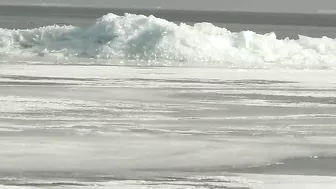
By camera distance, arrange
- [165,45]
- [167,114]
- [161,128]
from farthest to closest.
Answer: [165,45], [167,114], [161,128]

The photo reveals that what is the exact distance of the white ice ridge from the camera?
14.5 meters

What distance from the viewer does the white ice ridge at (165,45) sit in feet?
47.6

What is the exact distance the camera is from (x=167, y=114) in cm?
802

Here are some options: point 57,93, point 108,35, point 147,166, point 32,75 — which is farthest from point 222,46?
point 147,166

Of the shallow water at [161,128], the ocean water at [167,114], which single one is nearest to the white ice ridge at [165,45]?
the ocean water at [167,114]

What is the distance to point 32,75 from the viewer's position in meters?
10.9

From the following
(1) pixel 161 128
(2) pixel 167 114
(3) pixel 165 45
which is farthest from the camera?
(3) pixel 165 45

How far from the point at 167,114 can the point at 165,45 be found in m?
6.74

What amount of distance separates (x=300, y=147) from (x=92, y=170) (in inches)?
91.4

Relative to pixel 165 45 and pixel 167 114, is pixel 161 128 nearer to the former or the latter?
pixel 167 114

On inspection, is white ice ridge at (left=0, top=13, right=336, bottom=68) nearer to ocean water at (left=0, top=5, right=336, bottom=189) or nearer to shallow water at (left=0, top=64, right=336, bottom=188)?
ocean water at (left=0, top=5, right=336, bottom=189)

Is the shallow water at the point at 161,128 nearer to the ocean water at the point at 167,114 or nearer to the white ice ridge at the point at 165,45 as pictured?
the ocean water at the point at 167,114

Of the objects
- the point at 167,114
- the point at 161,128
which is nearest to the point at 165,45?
the point at 167,114

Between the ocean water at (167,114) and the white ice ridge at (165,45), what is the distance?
5 cm
